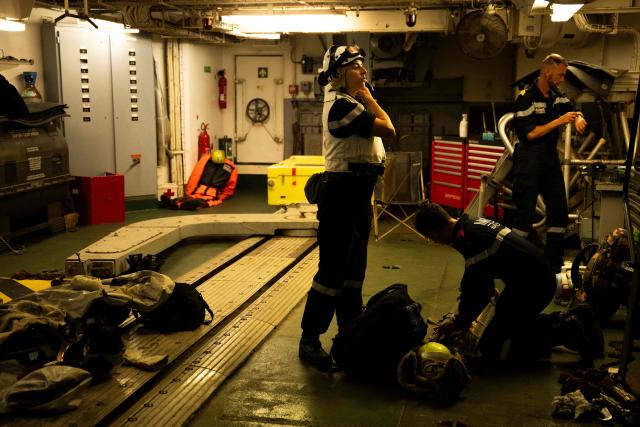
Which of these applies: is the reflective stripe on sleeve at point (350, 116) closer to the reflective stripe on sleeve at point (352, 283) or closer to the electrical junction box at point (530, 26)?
the reflective stripe on sleeve at point (352, 283)

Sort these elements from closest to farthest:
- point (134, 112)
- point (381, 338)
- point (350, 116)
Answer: point (381, 338) → point (350, 116) → point (134, 112)

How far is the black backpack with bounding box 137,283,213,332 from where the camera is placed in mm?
5539

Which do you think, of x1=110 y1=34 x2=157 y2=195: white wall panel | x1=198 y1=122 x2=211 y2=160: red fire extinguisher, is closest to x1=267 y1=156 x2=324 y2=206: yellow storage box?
x1=110 y1=34 x2=157 y2=195: white wall panel

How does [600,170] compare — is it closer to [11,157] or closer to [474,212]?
[474,212]

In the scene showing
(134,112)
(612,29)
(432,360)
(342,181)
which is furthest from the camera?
(134,112)

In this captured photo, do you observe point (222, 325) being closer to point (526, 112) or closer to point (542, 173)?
point (542, 173)

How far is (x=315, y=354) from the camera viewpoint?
508 cm

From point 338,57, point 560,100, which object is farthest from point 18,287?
point 560,100

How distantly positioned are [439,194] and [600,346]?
5.73 meters

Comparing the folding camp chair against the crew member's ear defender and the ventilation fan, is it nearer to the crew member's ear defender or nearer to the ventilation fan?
the ventilation fan

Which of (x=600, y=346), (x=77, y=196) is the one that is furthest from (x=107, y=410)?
(x=77, y=196)

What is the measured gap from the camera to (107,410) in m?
4.18

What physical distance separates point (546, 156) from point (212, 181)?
24.2 feet

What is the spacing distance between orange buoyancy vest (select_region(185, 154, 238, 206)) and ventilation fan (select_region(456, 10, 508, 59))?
4994 millimetres
